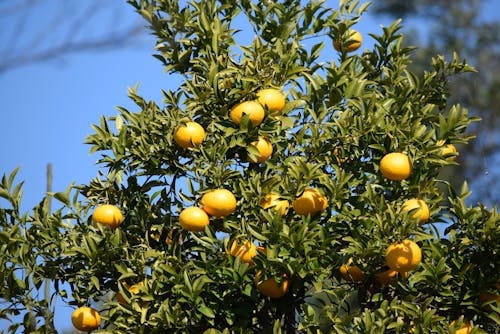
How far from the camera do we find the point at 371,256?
3.61m

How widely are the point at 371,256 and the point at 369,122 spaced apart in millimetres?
671

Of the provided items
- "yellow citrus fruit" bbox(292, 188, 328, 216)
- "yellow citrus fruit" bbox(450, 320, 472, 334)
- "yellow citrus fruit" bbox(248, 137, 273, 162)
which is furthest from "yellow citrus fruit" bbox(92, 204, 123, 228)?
"yellow citrus fruit" bbox(450, 320, 472, 334)

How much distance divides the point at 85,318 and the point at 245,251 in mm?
899

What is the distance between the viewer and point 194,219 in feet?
11.7

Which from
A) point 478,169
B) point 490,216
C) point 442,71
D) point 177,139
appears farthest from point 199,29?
point 478,169

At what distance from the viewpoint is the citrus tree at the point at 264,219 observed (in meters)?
3.54

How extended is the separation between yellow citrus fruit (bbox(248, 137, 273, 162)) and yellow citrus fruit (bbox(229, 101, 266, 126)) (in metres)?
0.09

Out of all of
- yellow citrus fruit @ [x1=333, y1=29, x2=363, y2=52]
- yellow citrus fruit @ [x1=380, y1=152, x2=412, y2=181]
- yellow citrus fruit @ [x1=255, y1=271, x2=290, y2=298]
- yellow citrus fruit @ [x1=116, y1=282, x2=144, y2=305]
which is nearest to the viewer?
yellow citrus fruit @ [x1=255, y1=271, x2=290, y2=298]

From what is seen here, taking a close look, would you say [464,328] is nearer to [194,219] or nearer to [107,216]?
[194,219]

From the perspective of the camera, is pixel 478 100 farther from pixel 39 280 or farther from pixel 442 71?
pixel 39 280

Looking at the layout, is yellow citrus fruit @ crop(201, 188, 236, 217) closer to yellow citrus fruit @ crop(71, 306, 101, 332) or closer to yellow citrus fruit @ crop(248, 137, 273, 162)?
yellow citrus fruit @ crop(248, 137, 273, 162)

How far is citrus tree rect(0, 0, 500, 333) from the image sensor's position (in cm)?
354

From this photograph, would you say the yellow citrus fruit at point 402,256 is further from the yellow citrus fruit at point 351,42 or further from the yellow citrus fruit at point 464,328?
the yellow citrus fruit at point 351,42

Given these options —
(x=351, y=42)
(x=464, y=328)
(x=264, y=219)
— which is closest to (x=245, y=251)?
(x=264, y=219)
